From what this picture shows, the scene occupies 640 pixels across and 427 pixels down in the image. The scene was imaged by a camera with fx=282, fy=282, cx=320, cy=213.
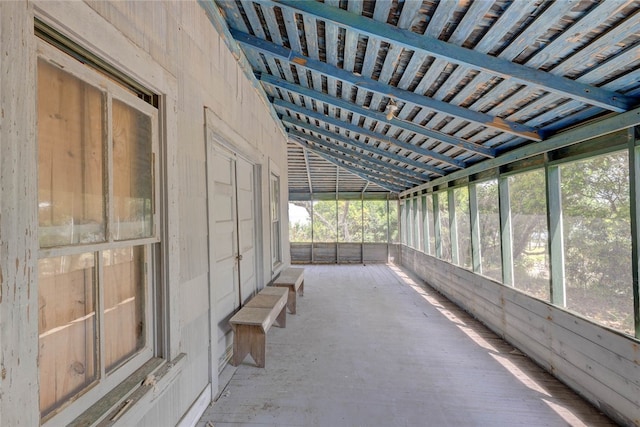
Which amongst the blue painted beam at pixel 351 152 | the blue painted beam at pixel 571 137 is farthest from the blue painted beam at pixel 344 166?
the blue painted beam at pixel 571 137

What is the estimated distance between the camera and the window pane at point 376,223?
34.0 feet

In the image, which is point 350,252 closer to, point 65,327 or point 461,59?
point 461,59

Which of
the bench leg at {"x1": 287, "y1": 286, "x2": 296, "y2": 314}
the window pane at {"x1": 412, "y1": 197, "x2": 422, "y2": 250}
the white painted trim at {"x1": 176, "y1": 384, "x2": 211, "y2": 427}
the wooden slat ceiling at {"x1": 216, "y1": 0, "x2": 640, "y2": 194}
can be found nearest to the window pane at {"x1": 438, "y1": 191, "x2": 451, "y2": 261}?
the window pane at {"x1": 412, "y1": 197, "x2": 422, "y2": 250}

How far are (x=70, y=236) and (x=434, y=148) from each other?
15.0 ft

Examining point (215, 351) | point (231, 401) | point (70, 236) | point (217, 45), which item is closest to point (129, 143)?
point (70, 236)

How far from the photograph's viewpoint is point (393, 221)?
10344 millimetres

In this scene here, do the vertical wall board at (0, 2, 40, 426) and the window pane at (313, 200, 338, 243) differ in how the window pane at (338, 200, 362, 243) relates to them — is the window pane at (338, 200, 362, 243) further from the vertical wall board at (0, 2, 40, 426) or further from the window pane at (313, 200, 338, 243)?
the vertical wall board at (0, 2, 40, 426)

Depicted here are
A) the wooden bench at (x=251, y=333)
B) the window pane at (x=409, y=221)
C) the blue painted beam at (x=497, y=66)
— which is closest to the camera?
the blue painted beam at (x=497, y=66)

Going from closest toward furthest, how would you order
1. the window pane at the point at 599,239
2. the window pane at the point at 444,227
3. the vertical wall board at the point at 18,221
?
the vertical wall board at the point at 18,221
the window pane at the point at 599,239
the window pane at the point at 444,227

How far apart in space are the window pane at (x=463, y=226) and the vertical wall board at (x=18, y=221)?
17.3 feet

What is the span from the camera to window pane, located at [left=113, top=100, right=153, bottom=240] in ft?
4.46

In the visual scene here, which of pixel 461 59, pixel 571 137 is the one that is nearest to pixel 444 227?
pixel 571 137

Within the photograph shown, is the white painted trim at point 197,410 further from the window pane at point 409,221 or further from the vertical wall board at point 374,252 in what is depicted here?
the vertical wall board at point 374,252

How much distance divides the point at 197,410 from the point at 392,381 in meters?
1.66
